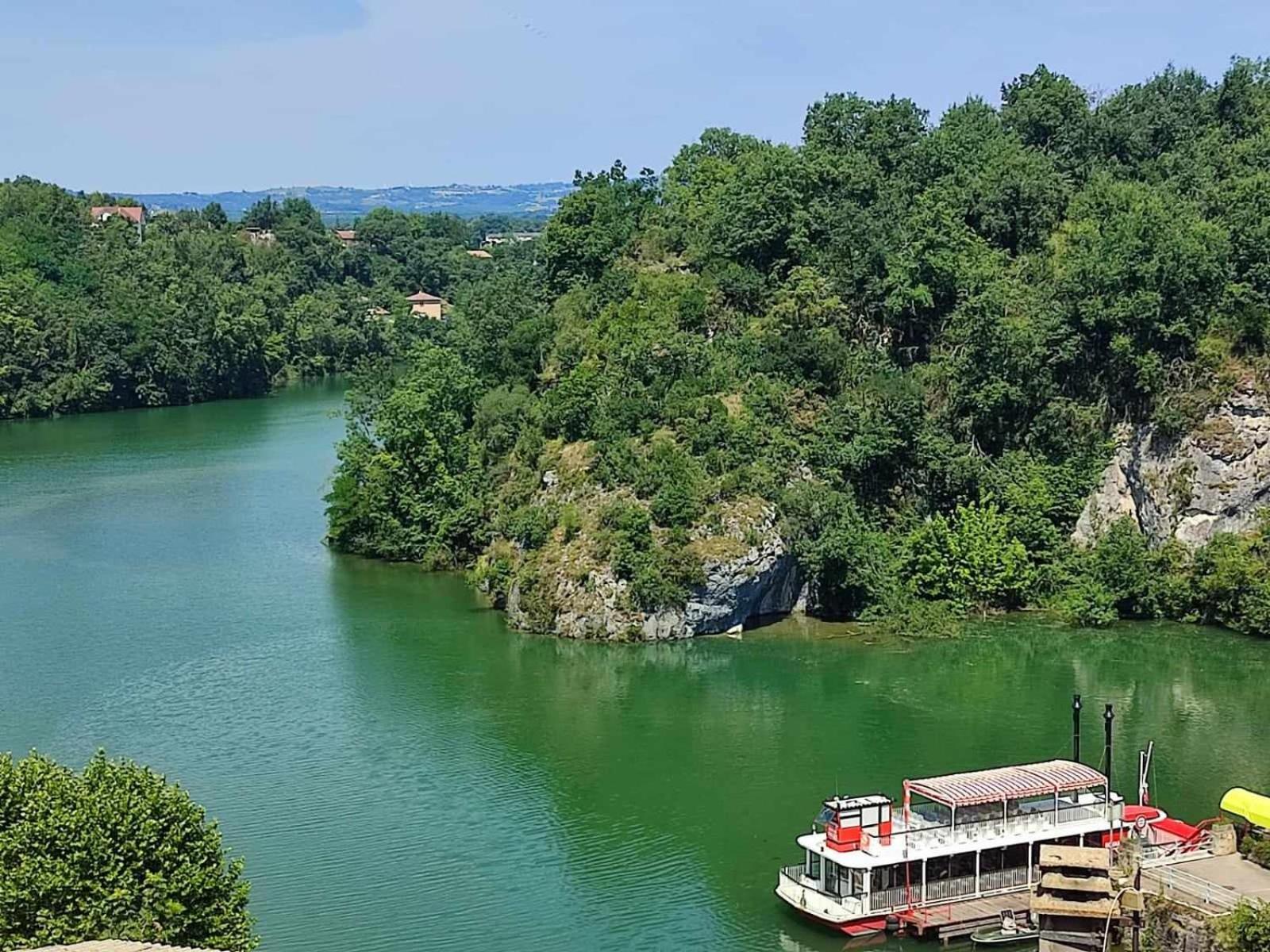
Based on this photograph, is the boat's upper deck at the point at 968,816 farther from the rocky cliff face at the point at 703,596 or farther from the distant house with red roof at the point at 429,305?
the distant house with red roof at the point at 429,305

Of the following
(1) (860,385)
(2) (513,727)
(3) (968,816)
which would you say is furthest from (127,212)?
(3) (968,816)

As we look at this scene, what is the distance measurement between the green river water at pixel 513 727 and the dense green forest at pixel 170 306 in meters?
35.0

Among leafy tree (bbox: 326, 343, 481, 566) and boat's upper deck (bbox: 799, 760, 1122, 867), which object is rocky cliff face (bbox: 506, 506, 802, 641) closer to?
leafy tree (bbox: 326, 343, 481, 566)

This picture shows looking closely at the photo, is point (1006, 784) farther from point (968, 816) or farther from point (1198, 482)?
point (1198, 482)

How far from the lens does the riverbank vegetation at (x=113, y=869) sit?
1908 cm

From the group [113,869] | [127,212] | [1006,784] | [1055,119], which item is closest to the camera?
[113,869]

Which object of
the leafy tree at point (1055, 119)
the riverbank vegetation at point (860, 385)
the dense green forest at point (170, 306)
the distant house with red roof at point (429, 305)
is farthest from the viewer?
the distant house with red roof at point (429, 305)

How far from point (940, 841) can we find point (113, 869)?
11029 mm

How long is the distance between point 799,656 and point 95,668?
15057 millimetres

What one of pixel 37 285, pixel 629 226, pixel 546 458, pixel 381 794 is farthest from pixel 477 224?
pixel 381 794

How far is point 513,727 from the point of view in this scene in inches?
1247

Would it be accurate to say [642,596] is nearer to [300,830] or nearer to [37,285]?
[300,830]

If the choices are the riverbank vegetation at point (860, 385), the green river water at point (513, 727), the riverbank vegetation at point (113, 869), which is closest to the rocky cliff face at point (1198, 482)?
the riverbank vegetation at point (860, 385)

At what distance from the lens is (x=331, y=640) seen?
37750 mm
